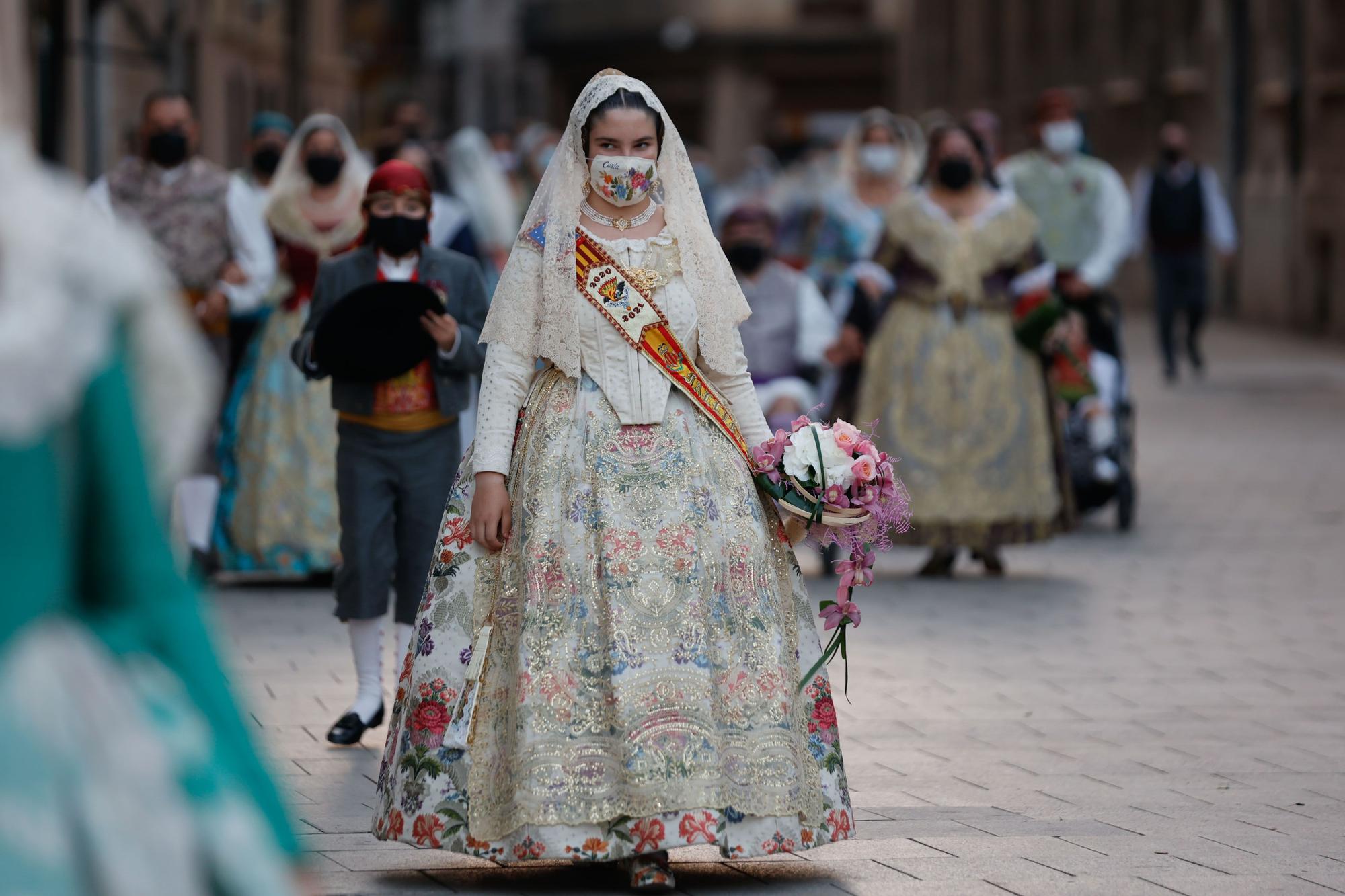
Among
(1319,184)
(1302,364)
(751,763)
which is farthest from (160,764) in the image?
(1319,184)

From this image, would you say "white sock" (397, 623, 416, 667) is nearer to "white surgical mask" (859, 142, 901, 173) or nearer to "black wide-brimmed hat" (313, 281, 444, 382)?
"black wide-brimmed hat" (313, 281, 444, 382)

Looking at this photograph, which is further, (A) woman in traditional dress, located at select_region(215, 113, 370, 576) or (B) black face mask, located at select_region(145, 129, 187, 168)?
(A) woman in traditional dress, located at select_region(215, 113, 370, 576)

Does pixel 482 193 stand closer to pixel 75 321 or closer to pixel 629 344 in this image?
pixel 629 344

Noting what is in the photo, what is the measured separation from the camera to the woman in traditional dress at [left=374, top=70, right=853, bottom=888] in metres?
5.07

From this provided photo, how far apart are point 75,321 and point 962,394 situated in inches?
348

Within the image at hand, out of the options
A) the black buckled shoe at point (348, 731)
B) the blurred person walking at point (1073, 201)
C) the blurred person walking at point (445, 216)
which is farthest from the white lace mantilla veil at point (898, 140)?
the black buckled shoe at point (348, 731)

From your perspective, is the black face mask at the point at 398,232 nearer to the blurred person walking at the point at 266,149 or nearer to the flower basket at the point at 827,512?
the flower basket at the point at 827,512

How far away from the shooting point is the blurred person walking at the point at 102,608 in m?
2.42

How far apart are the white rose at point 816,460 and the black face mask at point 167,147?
208 inches

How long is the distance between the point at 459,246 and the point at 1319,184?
61.1 ft

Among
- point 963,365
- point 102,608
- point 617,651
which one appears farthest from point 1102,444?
point 102,608

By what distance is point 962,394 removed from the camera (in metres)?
11.1

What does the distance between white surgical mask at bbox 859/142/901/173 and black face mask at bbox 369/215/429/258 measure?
7484mm

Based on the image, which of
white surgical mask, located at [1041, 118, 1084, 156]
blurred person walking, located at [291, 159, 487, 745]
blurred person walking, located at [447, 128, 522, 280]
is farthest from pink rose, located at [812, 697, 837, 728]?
blurred person walking, located at [447, 128, 522, 280]
